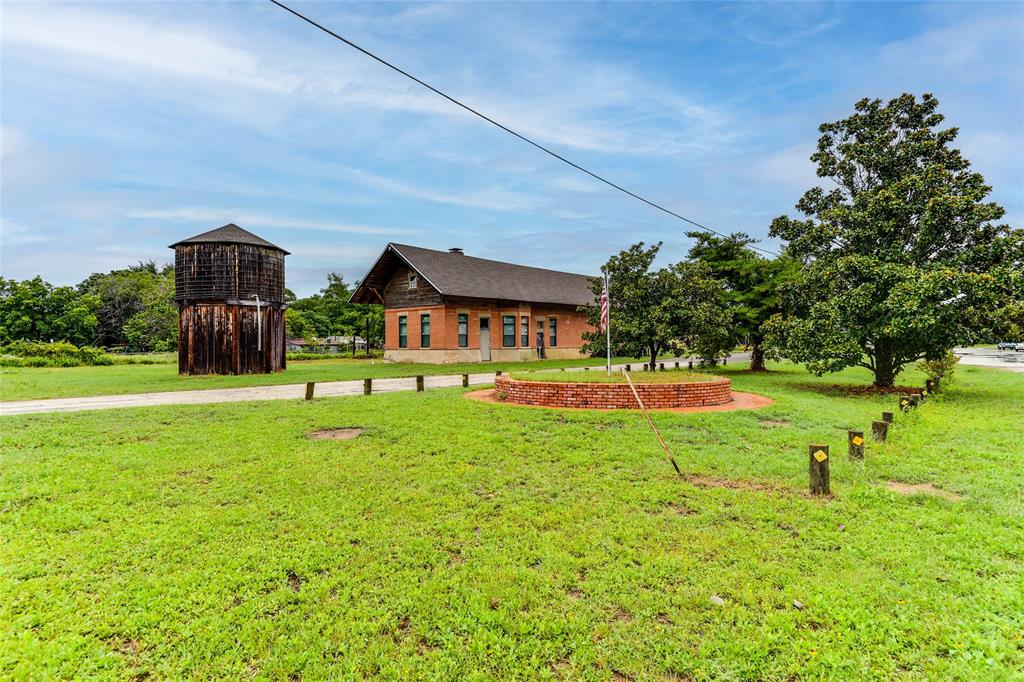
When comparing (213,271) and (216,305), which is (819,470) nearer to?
(216,305)

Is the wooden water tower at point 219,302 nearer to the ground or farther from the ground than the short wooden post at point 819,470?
farther from the ground

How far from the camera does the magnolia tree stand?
68.0ft

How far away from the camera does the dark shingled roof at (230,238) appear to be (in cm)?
2197

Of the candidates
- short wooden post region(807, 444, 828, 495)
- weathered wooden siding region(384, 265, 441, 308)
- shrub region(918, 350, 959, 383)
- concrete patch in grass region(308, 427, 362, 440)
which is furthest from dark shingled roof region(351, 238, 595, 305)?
short wooden post region(807, 444, 828, 495)

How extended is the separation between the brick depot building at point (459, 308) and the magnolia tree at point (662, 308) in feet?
24.9

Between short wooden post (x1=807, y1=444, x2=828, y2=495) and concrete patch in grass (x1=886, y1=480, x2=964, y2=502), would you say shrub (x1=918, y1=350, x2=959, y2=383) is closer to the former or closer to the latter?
concrete patch in grass (x1=886, y1=480, x2=964, y2=502)

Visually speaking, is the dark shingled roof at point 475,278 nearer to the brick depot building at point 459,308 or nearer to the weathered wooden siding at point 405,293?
the brick depot building at point 459,308

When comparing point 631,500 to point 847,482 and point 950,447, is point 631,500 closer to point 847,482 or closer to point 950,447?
point 847,482

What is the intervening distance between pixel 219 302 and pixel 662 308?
19908 mm

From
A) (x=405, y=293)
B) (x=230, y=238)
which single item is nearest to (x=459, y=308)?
(x=405, y=293)

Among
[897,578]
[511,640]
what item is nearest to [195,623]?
[511,640]

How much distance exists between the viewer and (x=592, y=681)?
290 cm

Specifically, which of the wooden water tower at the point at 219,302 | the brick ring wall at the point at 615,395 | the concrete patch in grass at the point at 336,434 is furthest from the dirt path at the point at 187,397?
the wooden water tower at the point at 219,302

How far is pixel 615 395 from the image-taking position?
1155 cm
